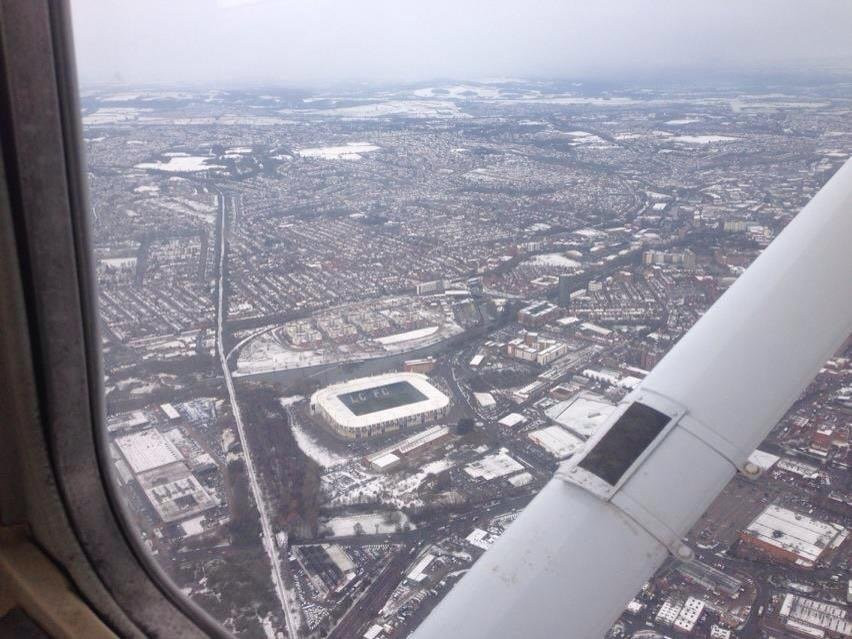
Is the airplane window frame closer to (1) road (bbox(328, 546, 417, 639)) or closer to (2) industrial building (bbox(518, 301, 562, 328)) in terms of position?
(1) road (bbox(328, 546, 417, 639))

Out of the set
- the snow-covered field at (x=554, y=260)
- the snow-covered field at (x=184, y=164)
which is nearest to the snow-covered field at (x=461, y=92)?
the snow-covered field at (x=184, y=164)

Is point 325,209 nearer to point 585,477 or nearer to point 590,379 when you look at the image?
point 590,379

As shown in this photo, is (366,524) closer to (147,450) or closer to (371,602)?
(371,602)

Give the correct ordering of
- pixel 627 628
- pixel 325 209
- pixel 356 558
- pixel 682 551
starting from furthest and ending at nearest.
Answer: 1. pixel 325 209
2. pixel 356 558
3. pixel 627 628
4. pixel 682 551

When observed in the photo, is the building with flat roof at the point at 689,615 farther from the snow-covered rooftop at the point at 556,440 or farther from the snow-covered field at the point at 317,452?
the snow-covered field at the point at 317,452

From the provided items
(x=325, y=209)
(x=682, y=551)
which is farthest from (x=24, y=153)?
(x=325, y=209)

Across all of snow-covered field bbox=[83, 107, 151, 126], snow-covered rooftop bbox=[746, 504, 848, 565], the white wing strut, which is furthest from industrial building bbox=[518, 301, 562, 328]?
snow-covered field bbox=[83, 107, 151, 126]
